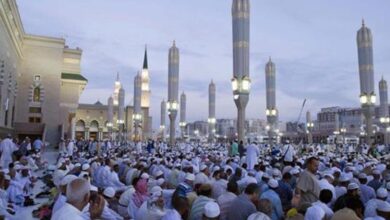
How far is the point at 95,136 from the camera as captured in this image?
51594mm

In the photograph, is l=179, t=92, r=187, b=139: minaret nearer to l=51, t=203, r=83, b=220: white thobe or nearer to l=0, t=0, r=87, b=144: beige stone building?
l=0, t=0, r=87, b=144: beige stone building

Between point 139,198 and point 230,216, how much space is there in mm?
1421

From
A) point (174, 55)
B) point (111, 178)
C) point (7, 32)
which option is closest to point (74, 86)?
point (174, 55)

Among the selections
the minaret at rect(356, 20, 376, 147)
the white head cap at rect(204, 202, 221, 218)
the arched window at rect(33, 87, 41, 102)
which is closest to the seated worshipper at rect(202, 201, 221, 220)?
the white head cap at rect(204, 202, 221, 218)

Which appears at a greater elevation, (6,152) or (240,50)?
(240,50)

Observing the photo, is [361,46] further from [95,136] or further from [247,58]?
[95,136]

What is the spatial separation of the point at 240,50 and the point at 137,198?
46.4ft

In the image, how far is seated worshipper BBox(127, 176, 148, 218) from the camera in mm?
5348

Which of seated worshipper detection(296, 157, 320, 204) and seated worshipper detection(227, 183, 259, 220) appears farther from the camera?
seated worshipper detection(296, 157, 320, 204)

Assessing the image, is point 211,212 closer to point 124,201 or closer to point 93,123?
point 124,201

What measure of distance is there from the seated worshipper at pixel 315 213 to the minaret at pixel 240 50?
13.9 metres

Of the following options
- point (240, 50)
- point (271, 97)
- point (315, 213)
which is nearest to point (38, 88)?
point (240, 50)

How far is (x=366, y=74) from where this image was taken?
919 inches

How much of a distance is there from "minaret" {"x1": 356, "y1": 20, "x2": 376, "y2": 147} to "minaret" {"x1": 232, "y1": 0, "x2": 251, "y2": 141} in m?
9.18
